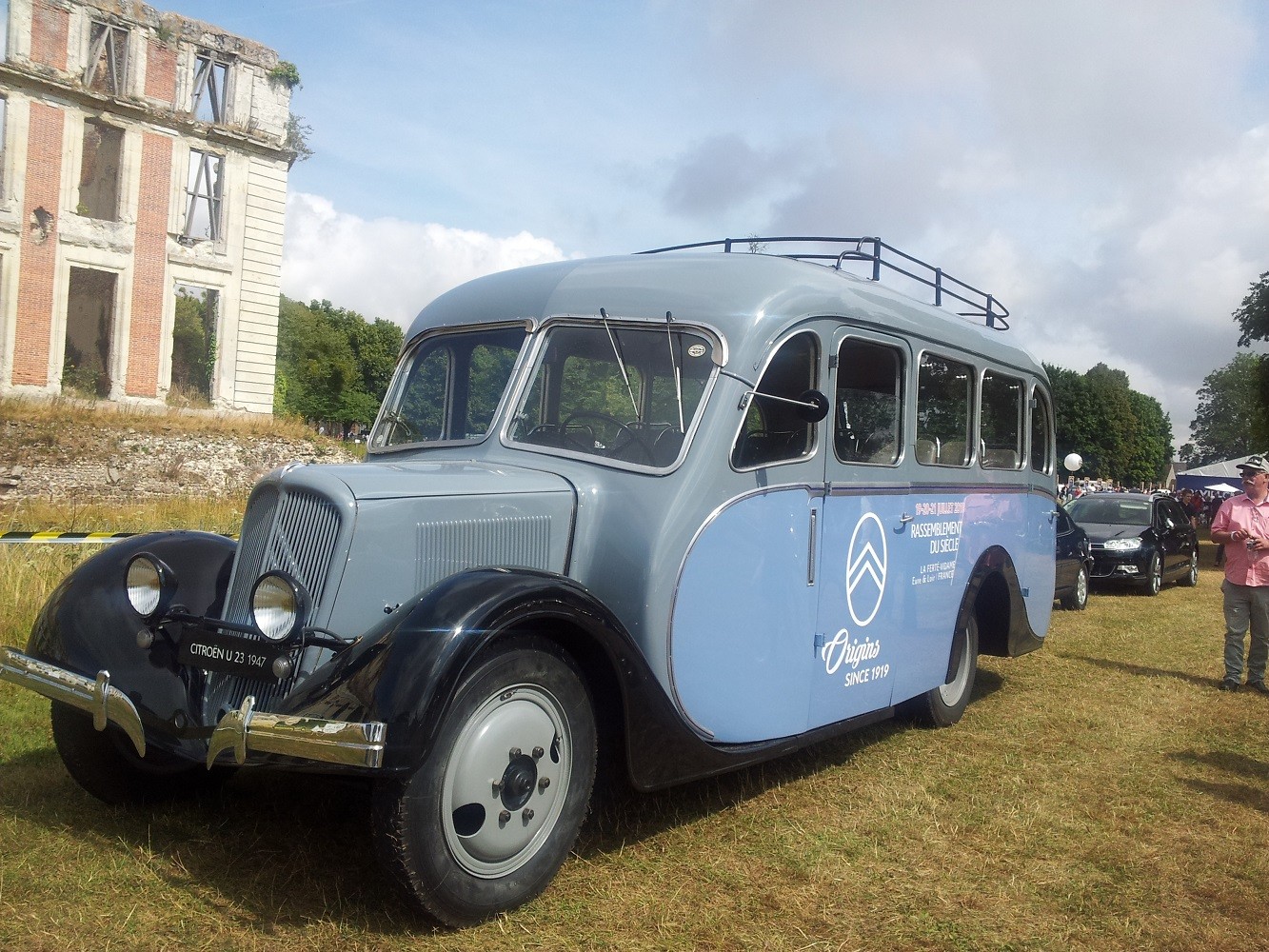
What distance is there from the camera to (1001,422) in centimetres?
714

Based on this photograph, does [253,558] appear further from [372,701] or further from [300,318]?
[300,318]

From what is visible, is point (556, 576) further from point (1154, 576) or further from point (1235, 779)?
point (1154, 576)

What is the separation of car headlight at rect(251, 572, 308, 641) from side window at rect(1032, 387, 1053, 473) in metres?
5.58

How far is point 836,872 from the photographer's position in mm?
4371

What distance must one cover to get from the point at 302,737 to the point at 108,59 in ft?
102

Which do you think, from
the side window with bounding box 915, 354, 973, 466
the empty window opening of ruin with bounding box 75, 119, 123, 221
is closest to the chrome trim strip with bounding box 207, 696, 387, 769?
the side window with bounding box 915, 354, 973, 466

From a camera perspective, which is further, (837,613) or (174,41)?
(174,41)

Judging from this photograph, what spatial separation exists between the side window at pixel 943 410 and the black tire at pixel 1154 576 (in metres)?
11.5

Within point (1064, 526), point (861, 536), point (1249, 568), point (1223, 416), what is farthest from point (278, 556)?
point (1223, 416)

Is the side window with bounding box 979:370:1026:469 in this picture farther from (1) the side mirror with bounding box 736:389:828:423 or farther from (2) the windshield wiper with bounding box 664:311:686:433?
(2) the windshield wiper with bounding box 664:311:686:433

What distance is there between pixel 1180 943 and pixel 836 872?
120 centimetres

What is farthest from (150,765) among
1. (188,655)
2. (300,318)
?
(300,318)

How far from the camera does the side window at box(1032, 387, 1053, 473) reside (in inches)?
305

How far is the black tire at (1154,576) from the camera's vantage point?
16.7m
